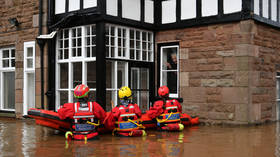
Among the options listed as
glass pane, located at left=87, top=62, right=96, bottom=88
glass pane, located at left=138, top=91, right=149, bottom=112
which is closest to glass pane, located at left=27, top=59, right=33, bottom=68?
glass pane, located at left=87, top=62, right=96, bottom=88

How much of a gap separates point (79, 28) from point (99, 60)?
1586mm

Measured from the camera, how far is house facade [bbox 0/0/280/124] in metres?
11.5

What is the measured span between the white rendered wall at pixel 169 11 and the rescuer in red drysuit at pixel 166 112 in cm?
396

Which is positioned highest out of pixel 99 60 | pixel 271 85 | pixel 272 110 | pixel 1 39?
pixel 1 39

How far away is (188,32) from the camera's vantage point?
1263 cm

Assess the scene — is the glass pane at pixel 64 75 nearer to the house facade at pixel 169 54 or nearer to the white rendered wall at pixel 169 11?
the house facade at pixel 169 54

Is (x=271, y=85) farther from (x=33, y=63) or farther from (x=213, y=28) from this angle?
(x=33, y=63)

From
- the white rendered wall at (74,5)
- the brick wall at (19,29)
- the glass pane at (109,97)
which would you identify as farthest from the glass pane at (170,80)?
the brick wall at (19,29)

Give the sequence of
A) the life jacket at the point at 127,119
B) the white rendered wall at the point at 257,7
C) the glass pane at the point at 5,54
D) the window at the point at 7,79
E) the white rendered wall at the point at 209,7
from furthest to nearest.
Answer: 1. the glass pane at the point at 5,54
2. the window at the point at 7,79
3. the white rendered wall at the point at 209,7
4. the white rendered wall at the point at 257,7
5. the life jacket at the point at 127,119

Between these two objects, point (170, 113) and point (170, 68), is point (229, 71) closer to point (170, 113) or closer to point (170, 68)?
point (170, 68)

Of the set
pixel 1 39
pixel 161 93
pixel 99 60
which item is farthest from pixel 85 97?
pixel 1 39

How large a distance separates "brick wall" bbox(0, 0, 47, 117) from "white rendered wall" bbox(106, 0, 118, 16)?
276 cm

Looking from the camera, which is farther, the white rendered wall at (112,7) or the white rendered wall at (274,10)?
the white rendered wall at (274,10)

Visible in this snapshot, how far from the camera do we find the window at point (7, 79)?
48.8 feet
